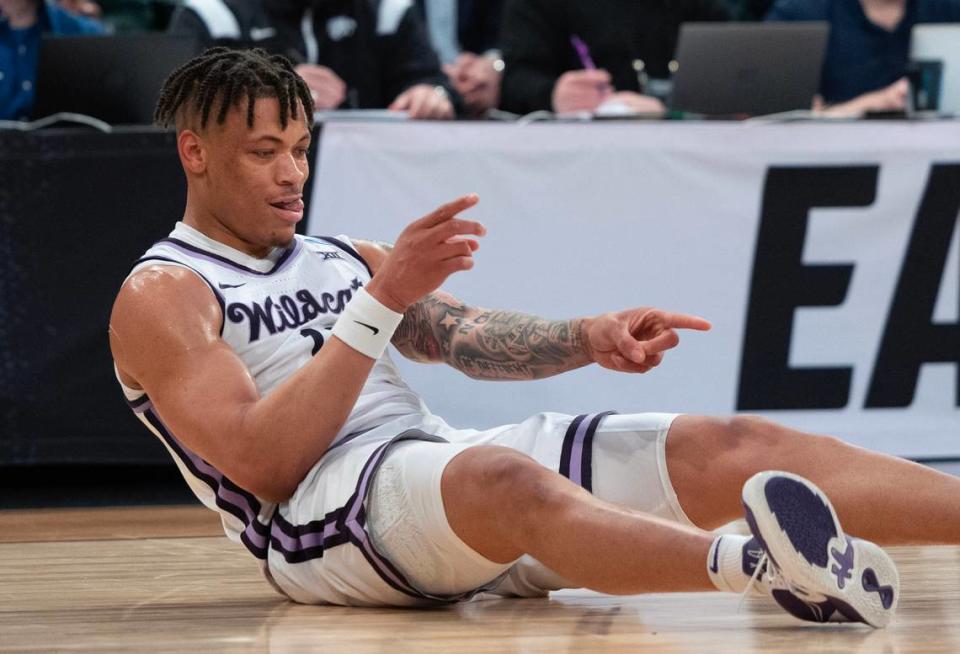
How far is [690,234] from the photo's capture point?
14.4 feet

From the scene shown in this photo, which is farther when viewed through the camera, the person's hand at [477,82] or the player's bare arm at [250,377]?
the person's hand at [477,82]

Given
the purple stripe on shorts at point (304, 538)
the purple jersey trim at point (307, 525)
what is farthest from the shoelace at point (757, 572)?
the purple stripe on shorts at point (304, 538)

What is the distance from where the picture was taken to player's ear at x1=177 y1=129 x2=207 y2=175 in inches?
106

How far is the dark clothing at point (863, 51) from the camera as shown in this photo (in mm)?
5527

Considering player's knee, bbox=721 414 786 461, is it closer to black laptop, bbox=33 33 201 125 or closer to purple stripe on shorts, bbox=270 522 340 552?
purple stripe on shorts, bbox=270 522 340 552

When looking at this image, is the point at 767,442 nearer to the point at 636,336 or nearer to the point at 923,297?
the point at 636,336

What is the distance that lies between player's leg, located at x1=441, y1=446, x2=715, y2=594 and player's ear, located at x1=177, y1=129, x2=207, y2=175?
0.81 meters

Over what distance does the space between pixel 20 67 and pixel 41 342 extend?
148 centimetres

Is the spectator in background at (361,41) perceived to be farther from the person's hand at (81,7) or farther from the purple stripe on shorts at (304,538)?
the purple stripe on shorts at (304,538)

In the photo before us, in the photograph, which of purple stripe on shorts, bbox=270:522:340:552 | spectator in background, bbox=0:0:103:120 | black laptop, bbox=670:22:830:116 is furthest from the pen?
purple stripe on shorts, bbox=270:522:340:552

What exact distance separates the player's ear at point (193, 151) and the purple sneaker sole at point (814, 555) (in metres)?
1.27

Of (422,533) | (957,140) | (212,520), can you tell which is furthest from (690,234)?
(422,533)

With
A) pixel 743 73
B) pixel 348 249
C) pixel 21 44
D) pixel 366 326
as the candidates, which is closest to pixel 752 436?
pixel 366 326

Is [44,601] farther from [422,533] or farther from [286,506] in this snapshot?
[422,533]
